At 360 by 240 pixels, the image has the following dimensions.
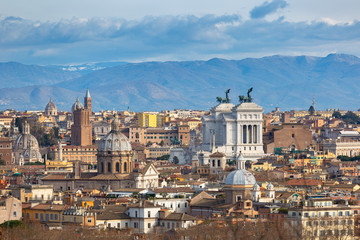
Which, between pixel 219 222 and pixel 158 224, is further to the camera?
pixel 158 224

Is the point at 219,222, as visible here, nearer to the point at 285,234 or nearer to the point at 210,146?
the point at 285,234

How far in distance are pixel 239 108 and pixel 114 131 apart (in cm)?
3460

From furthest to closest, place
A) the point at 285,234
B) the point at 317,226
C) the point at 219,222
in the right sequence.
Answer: the point at 219,222
the point at 317,226
the point at 285,234

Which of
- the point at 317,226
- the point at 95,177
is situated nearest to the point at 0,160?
the point at 95,177

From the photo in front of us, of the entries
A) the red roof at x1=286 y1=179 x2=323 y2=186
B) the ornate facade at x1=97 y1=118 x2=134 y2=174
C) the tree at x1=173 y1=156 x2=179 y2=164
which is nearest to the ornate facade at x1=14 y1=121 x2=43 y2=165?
the tree at x1=173 y1=156 x2=179 y2=164

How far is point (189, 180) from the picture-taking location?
4072 inches

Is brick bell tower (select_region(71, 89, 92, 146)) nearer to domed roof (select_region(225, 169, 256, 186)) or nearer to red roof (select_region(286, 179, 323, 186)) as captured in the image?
red roof (select_region(286, 179, 323, 186))

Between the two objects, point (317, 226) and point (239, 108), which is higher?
point (239, 108)

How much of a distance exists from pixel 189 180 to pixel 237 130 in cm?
3747

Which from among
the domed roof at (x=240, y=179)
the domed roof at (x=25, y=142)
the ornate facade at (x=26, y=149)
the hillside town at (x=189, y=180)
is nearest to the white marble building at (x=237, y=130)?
the hillside town at (x=189, y=180)

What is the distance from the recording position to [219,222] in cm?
6562

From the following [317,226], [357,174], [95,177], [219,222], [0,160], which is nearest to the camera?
[317,226]

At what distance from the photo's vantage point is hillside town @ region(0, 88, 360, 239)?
6738 centimetres

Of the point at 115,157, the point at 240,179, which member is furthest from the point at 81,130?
the point at 240,179
